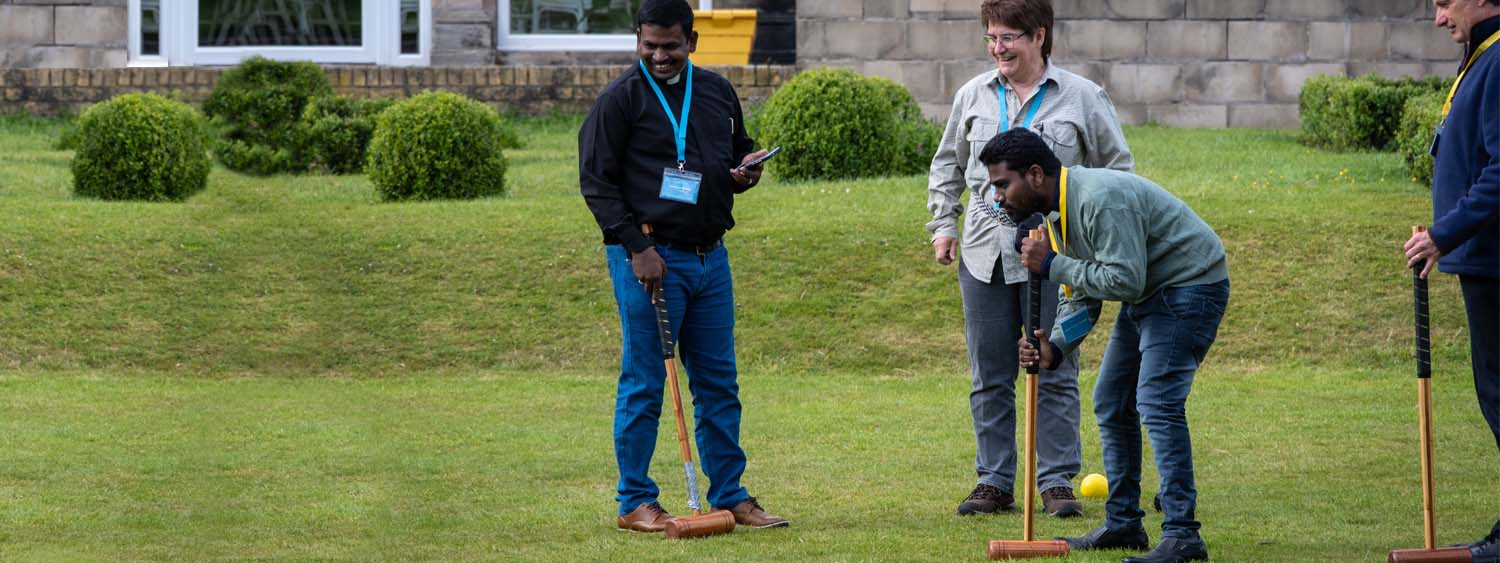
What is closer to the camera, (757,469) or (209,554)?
(209,554)

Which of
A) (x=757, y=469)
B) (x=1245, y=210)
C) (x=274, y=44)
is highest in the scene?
(x=274, y=44)

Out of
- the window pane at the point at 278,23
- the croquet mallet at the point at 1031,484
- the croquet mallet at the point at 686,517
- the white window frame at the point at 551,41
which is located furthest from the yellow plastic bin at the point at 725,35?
the croquet mallet at the point at 1031,484

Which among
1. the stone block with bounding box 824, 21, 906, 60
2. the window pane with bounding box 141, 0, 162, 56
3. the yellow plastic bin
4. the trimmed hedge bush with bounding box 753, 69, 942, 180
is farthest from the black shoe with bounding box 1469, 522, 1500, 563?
the window pane with bounding box 141, 0, 162, 56

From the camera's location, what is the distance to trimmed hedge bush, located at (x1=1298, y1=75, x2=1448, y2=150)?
1662 cm

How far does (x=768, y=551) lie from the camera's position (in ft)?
20.6

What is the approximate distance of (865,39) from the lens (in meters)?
19.2

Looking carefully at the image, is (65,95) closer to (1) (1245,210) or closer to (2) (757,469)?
(1) (1245,210)

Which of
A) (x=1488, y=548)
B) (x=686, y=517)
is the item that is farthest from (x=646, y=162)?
(x=1488, y=548)

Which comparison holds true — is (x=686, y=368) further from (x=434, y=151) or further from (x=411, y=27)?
(x=411, y=27)

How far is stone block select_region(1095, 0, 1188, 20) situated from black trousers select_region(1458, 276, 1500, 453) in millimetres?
13175

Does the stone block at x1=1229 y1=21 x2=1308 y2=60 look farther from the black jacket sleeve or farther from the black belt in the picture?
the black jacket sleeve

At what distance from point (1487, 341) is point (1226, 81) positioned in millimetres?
13530

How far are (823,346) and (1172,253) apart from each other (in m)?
5.82

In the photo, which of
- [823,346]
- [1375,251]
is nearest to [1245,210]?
[1375,251]
